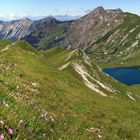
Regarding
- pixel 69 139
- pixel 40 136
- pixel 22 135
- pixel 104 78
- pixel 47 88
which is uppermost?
pixel 22 135

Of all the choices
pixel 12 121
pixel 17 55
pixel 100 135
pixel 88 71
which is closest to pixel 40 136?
pixel 12 121

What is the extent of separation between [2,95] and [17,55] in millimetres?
59391

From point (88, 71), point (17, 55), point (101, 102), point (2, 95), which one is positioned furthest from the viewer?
point (88, 71)

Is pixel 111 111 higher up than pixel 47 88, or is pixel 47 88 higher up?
pixel 47 88

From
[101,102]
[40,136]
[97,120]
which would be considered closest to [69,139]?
[40,136]

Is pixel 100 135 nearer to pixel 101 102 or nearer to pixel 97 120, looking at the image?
pixel 97 120

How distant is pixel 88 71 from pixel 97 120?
101 m

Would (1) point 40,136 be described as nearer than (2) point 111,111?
Yes

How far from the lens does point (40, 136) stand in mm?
10305

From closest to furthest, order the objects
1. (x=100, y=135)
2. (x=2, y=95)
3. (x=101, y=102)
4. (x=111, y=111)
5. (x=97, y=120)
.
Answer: (x=2, y=95) → (x=100, y=135) → (x=97, y=120) → (x=111, y=111) → (x=101, y=102)

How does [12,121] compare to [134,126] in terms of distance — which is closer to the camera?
[12,121]

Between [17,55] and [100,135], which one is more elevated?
[100,135]

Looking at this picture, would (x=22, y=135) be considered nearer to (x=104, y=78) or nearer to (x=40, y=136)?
(x=40, y=136)

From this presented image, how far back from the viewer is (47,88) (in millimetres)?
35969
